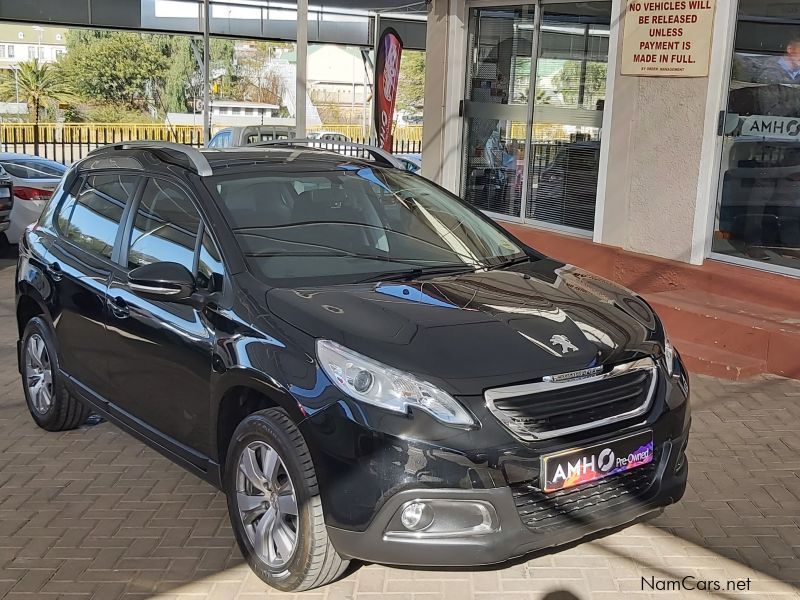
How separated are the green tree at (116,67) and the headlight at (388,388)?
181ft

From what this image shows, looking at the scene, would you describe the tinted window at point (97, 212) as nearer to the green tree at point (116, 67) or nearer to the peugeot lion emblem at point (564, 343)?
the peugeot lion emblem at point (564, 343)

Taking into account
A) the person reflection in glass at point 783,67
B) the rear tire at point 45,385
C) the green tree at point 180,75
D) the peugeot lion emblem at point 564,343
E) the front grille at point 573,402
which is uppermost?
the green tree at point 180,75

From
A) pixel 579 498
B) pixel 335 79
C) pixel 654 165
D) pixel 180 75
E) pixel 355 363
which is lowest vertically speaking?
pixel 579 498

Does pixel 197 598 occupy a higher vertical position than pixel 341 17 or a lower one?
lower

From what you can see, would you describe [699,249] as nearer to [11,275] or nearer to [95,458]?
[95,458]

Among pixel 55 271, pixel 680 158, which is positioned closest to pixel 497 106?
pixel 680 158

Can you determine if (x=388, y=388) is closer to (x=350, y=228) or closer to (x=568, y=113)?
(x=350, y=228)

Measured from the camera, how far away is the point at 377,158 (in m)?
5.58

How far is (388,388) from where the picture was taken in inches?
123

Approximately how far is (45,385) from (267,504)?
247 centimetres

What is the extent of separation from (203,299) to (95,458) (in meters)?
1.77

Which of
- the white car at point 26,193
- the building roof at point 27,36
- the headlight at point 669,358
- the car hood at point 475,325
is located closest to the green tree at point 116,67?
the building roof at point 27,36

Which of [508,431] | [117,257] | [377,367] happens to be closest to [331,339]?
[377,367]

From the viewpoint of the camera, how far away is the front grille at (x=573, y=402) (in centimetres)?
316
